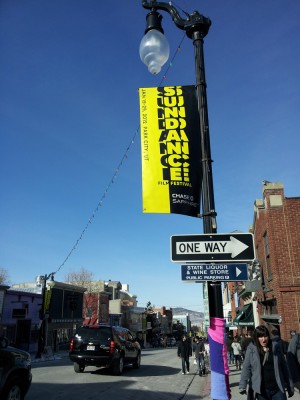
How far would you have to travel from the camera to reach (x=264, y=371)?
498 cm

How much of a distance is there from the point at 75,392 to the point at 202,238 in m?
7.24

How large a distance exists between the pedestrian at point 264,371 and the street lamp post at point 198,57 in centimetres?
181

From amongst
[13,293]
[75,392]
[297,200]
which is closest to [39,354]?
[13,293]

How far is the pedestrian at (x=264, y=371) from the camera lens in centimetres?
489

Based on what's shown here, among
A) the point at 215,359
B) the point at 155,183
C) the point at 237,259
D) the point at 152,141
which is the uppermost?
the point at 152,141

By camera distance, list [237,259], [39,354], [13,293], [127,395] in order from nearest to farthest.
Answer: [237,259]
[127,395]
[39,354]
[13,293]

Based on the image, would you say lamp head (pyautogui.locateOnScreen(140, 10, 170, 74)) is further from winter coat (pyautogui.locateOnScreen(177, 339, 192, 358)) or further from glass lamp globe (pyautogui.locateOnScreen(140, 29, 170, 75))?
winter coat (pyautogui.locateOnScreen(177, 339, 192, 358))

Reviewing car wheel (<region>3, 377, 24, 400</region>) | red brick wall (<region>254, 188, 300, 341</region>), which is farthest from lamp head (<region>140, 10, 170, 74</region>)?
red brick wall (<region>254, 188, 300, 341</region>)

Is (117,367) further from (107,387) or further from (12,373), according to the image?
(12,373)

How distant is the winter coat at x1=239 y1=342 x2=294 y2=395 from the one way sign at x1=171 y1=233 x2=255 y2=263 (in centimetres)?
152

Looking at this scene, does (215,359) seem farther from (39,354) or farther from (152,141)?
(39,354)

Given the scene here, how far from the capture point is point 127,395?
9352 millimetres

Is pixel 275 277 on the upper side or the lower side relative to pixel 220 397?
upper

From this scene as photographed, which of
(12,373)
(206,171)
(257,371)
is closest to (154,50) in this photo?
(206,171)
